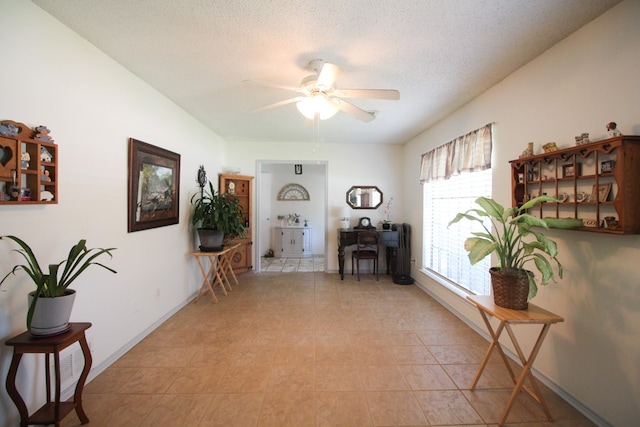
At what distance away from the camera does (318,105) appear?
2070mm

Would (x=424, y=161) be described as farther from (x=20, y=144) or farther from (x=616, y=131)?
(x=20, y=144)

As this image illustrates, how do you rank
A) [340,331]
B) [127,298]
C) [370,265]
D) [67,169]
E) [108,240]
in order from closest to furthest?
[67,169] < [108,240] < [127,298] < [340,331] < [370,265]

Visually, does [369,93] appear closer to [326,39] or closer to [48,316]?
[326,39]

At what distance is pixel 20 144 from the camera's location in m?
1.39

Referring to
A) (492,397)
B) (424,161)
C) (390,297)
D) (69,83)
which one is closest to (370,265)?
(390,297)

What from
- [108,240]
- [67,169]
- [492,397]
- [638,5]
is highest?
[638,5]

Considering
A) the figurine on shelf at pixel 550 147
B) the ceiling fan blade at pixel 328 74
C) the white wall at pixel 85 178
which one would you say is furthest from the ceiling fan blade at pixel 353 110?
the white wall at pixel 85 178

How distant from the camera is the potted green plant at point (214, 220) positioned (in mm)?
3406

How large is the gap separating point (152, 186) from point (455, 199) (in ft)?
11.0

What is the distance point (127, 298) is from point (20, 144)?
4.62 feet

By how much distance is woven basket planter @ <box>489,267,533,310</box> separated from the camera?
1.63 meters

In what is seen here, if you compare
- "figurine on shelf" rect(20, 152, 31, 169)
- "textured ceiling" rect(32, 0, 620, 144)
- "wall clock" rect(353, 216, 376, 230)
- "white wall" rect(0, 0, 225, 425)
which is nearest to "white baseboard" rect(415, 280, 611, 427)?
"wall clock" rect(353, 216, 376, 230)

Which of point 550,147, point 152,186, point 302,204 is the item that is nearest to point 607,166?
point 550,147

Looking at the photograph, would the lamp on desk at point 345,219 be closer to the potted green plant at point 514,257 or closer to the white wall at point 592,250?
the white wall at point 592,250
